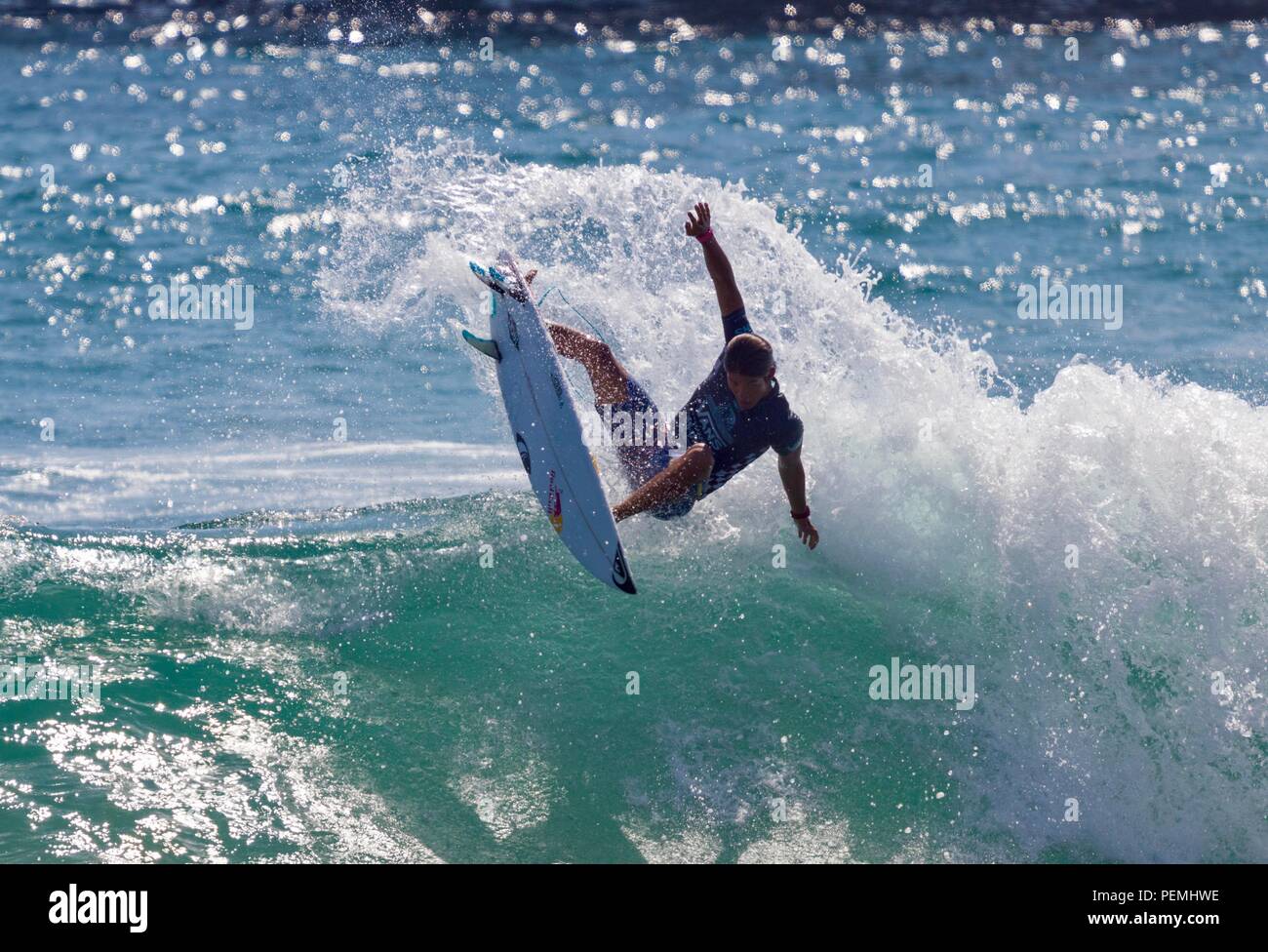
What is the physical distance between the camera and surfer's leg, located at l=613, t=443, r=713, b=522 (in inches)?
300

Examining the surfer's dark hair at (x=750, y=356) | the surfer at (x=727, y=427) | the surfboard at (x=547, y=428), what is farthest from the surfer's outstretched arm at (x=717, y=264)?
the surfboard at (x=547, y=428)

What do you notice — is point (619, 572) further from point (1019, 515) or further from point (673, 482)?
point (1019, 515)

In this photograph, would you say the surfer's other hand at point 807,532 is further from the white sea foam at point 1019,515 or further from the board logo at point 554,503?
the board logo at point 554,503

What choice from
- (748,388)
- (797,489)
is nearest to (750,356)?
(748,388)

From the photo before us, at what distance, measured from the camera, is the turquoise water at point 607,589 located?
7.32 meters

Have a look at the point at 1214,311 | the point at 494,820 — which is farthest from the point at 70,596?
the point at 1214,311

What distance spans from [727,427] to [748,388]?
35cm

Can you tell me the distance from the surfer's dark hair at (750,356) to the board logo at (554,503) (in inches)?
49.8

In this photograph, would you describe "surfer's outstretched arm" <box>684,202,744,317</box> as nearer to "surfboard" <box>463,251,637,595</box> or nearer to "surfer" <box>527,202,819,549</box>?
"surfer" <box>527,202,819,549</box>

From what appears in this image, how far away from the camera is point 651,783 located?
24.5ft

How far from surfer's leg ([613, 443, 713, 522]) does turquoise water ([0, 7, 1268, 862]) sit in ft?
3.36

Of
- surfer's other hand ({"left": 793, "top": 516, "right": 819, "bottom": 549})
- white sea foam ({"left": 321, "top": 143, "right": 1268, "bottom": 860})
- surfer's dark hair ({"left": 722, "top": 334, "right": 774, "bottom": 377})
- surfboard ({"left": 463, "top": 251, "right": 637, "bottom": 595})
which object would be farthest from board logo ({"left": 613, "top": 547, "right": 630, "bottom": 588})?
white sea foam ({"left": 321, "top": 143, "right": 1268, "bottom": 860})

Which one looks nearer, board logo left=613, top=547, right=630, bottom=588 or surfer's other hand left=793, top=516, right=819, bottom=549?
board logo left=613, top=547, right=630, bottom=588
